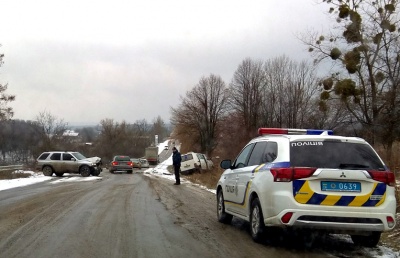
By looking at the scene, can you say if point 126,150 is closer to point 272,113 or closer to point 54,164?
point 272,113

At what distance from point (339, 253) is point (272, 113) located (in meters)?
50.3

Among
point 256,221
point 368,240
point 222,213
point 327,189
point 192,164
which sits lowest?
point 368,240

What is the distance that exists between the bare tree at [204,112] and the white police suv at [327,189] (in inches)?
2416

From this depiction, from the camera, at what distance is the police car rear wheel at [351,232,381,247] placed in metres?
6.68

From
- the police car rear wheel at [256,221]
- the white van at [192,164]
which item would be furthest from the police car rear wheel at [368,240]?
the white van at [192,164]

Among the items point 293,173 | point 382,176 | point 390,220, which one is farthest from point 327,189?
point 390,220

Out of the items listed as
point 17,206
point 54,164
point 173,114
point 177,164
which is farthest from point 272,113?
point 17,206

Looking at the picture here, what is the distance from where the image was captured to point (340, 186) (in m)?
6.30

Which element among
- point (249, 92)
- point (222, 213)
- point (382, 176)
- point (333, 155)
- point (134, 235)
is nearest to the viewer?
point (382, 176)

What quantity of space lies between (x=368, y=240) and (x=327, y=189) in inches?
52.0

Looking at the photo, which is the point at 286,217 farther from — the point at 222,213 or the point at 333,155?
the point at 222,213

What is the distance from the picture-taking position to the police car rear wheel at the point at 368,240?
6.68 meters

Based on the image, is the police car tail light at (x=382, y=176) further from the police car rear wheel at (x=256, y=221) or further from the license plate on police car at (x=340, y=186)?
the police car rear wheel at (x=256, y=221)

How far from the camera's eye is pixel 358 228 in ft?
20.5
